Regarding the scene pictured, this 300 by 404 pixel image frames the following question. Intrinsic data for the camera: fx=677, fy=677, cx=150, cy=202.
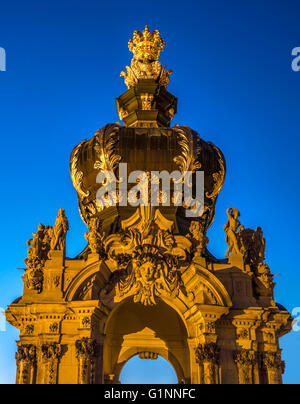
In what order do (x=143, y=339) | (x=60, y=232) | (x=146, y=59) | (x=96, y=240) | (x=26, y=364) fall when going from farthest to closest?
(x=146, y=59), (x=143, y=339), (x=60, y=232), (x=96, y=240), (x=26, y=364)

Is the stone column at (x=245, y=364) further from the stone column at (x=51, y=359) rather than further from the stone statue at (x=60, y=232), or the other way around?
the stone statue at (x=60, y=232)

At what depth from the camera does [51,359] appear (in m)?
29.5

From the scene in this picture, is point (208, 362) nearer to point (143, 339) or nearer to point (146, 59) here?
point (143, 339)

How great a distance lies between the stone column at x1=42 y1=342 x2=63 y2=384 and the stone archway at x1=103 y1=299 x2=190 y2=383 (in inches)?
288

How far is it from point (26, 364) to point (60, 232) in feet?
20.6

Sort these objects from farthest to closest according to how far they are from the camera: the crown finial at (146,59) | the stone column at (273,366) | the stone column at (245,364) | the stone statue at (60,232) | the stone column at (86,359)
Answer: the crown finial at (146,59) < the stone statue at (60,232) < the stone column at (273,366) < the stone column at (245,364) < the stone column at (86,359)

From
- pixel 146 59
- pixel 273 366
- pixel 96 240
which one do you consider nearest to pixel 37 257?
pixel 96 240

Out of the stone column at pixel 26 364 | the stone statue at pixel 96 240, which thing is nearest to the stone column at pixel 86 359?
the stone column at pixel 26 364

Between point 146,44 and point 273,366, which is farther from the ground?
point 146,44

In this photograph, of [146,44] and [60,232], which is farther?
[146,44]

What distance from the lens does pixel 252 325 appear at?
3067 cm

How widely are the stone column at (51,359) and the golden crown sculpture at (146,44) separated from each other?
23.0m

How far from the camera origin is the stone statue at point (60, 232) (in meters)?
31.8
